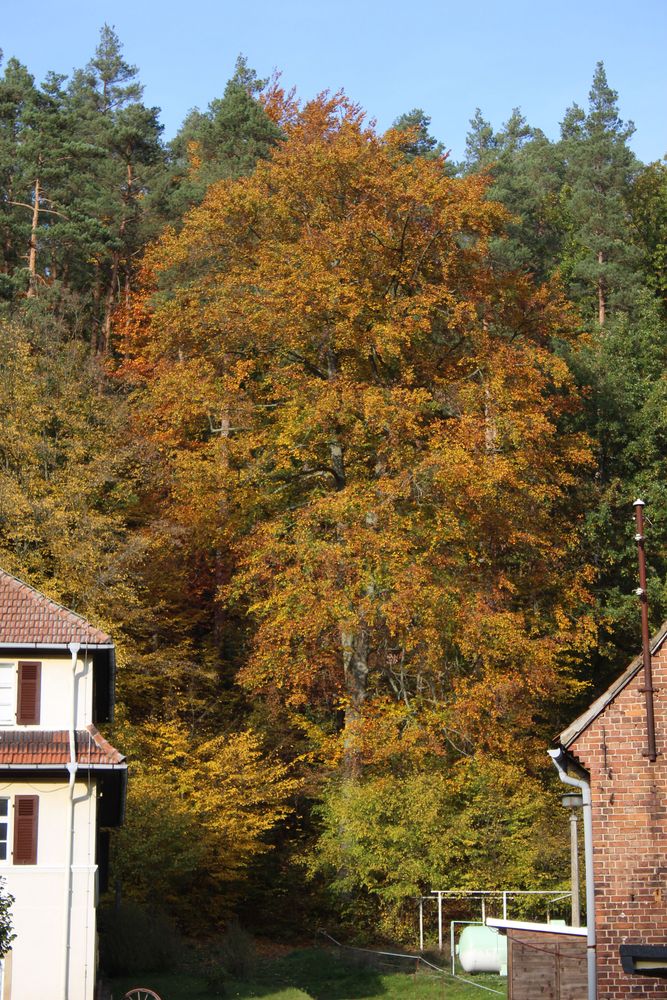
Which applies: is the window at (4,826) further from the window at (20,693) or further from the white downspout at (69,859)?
the window at (20,693)

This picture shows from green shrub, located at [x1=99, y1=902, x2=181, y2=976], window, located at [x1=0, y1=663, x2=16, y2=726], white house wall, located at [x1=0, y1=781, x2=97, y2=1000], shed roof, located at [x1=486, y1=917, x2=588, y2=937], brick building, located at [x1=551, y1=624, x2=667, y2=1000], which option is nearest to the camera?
brick building, located at [x1=551, y1=624, x2=667, y2=1000]

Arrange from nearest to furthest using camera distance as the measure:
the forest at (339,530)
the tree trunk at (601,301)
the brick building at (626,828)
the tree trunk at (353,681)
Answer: the brick building at (626,828), the forest at (339,530), the tree trunk at (353,681), the tree trunk at (601,301)

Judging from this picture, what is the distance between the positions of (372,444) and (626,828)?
22771 millimetres

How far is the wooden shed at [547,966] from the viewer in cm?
2311

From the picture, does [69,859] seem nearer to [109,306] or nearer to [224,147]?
[109,306]

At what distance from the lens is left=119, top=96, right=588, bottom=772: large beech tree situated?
39094mm

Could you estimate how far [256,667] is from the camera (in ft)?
133

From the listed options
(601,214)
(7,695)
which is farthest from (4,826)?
(601,214)

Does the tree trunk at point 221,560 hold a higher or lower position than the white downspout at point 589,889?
higher

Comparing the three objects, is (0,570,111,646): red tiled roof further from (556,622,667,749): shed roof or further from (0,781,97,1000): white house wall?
(556,622,667,749): shed roof

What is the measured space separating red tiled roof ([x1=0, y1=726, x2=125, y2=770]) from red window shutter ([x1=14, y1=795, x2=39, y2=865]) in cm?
90

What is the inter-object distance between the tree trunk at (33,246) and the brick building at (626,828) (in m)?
37.6

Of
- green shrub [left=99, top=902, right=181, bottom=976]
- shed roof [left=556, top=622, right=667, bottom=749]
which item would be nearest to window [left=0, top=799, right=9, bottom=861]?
green shrub [left=99, top=902, right=181, bottom=976]

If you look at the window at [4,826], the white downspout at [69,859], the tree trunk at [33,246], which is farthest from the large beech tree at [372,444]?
the window at [4,826]
